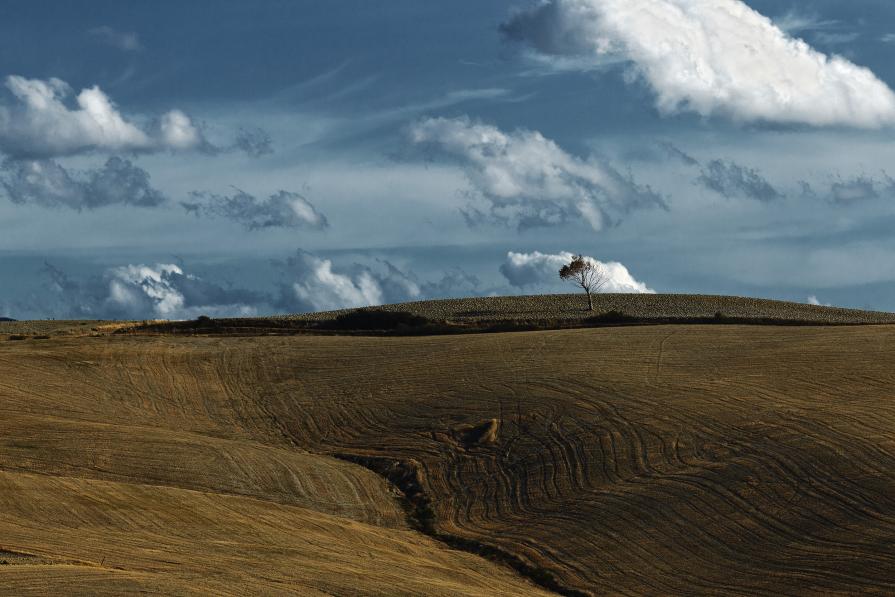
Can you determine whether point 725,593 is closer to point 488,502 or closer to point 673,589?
point 673,589

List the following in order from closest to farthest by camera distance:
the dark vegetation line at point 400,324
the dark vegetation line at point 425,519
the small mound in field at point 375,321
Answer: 1. the dark vegetation line at point 425,519
2. the dark vegetation line at point 400,324
3. the small mound in field at point 375,321

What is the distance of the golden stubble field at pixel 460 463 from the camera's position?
31.8 meters

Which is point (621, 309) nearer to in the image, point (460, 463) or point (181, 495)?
point (460, 463)

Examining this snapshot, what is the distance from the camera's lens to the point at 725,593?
31.7m

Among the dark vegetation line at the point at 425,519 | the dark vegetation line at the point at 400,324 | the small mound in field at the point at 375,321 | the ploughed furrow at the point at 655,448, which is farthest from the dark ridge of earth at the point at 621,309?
the dark vegetation line at the point at 425,519

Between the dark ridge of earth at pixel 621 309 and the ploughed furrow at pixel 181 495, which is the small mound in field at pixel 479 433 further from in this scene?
the dark ridge of earth at pixel 621 309

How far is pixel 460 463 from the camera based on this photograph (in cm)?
4453

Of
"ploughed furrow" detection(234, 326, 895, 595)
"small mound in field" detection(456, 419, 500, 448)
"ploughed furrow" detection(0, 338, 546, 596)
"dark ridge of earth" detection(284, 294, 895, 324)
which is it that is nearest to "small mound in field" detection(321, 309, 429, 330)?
"dark ridge of earth" detection(284, 294, 895, 324)

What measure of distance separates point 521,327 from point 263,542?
44.1 meters

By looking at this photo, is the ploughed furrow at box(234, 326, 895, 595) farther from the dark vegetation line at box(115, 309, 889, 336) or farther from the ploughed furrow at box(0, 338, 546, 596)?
the dark vegetation line at box(115, 309, 889, 336)

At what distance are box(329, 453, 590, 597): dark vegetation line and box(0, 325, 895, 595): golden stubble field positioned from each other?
0.25 m

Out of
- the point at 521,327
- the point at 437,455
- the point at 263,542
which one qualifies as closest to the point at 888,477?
the point at 437,455

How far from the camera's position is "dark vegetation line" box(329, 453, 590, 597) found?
3391cm

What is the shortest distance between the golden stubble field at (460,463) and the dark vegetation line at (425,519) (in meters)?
0.25
